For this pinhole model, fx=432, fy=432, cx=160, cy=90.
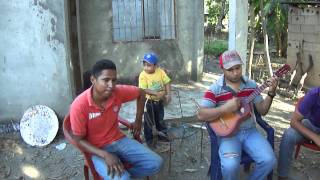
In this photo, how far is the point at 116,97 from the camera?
382cm

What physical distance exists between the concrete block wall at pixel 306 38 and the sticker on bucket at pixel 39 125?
202 inches

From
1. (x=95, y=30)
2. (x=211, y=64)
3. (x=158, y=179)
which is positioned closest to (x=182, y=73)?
(x=95, y=30)

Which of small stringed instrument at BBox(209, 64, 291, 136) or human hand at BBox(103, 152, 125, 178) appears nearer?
human hand at BBox(103, 152, 125, 178)

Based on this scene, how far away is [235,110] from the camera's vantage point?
12.7 ft

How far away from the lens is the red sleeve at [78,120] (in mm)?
3561

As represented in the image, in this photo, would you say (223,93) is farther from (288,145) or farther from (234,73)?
(288,145)

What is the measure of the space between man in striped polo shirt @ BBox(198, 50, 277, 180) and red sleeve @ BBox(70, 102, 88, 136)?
3.50 ft

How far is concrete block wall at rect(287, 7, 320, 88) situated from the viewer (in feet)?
26.8

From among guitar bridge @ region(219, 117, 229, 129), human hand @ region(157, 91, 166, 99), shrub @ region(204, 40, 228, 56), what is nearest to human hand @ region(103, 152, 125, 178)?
guitar bridge @ region(219, 117, 229, 129)

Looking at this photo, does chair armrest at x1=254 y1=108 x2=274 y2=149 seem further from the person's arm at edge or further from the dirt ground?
the dirt ground

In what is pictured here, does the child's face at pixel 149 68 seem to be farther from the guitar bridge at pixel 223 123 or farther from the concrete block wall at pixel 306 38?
the concrete block wall at pixel 306 38

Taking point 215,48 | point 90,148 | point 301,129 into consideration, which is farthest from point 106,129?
point 215,48

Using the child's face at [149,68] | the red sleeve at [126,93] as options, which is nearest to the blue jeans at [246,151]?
the red sleeve at [126,93]

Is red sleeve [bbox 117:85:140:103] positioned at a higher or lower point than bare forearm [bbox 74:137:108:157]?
higher
